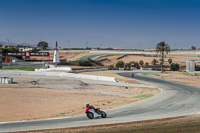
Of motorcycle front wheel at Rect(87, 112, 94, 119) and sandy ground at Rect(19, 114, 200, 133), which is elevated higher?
motorcycle front wheel at Rect(87, 112, 94, 119)

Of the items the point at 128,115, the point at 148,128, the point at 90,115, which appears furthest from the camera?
the point at 128,115

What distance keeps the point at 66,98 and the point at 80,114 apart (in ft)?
31.5

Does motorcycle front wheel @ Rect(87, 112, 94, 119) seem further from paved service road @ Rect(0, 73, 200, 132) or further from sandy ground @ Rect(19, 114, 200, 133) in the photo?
sandy ground @ Rect(19, 114, 200, 133)

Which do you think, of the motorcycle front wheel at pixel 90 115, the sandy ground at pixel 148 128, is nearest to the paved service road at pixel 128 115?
the motorcycle front wheel at pixel 90 115

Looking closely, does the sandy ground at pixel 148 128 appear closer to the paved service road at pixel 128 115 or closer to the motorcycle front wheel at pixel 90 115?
the paved service road at pixel 128 115

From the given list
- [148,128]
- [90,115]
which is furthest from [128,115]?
[148,128]

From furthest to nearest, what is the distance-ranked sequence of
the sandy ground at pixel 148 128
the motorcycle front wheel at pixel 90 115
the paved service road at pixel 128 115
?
the motorcycle front wheel at pixel 90 115 → the paved service road at pixel 128 115 → the sandy ground at pixel 148 128

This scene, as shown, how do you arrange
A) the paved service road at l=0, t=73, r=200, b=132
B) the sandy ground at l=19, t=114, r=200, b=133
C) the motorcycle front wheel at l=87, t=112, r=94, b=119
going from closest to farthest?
the sandy ground at l=19, t=114, r=200, b=133 < the paved service road at l=0, t=73, r=200, b=132 < the motorcycle front wheel at l=87, t=112, r=94, b=119

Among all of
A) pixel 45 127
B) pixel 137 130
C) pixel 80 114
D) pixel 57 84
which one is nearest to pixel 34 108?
pixel 80 114

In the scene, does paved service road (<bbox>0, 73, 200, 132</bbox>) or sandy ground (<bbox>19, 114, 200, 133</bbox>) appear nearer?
sandy ground (<bbox>19, 114, 200, 133</bbox>)

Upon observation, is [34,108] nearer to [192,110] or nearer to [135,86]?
[192,110]

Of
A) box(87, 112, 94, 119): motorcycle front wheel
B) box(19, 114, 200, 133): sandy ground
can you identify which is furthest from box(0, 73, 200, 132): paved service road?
box(19, 114, 200, 133): sandy ground

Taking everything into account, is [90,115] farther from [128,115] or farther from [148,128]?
[148,128]

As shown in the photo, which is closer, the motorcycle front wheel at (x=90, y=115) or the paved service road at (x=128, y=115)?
the paved service road at (x=128, y=115)
